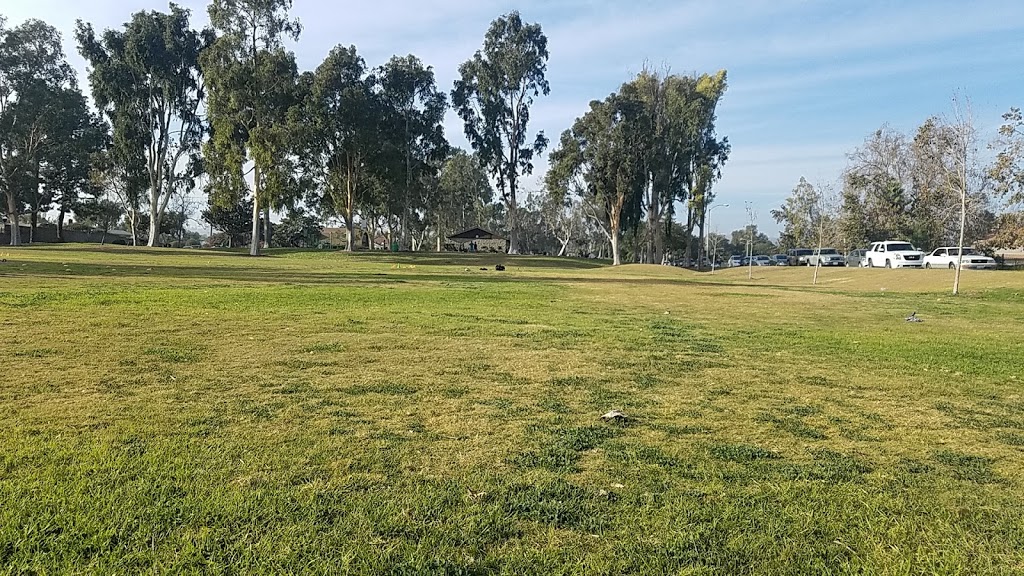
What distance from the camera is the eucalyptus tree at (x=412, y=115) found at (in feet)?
164

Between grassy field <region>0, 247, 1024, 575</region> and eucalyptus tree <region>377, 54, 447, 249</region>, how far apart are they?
43104 millimetres

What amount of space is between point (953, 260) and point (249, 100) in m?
42.2

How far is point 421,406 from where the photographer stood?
4820 mm

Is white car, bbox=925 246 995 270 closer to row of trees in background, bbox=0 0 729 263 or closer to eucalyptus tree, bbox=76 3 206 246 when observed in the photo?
row of trees in background, bbox=0 0 729 263

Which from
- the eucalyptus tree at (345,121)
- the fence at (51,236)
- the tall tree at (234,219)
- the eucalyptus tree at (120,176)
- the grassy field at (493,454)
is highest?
the eucalyptus tree at (345,121)

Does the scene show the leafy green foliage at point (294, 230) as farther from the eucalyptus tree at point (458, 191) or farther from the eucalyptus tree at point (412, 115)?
the eucalyptus tree at point (412, 115)

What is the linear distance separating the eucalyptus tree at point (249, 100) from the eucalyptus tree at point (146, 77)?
5.25m

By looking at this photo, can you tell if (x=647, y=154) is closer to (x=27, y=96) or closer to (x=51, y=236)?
(x=27, y=96)

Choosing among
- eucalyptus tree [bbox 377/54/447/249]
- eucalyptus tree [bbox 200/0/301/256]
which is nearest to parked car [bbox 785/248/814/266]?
eucalyptus tree [bbox 377/54/447/249]

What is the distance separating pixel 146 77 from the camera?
4556cm

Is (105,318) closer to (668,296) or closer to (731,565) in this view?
(731,565)

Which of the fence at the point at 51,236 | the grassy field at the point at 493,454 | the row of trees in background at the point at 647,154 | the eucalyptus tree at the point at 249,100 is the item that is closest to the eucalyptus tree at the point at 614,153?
the row of trees in background at the point at 647,154

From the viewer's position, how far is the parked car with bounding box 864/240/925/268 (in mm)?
35406

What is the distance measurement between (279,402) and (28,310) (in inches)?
281
